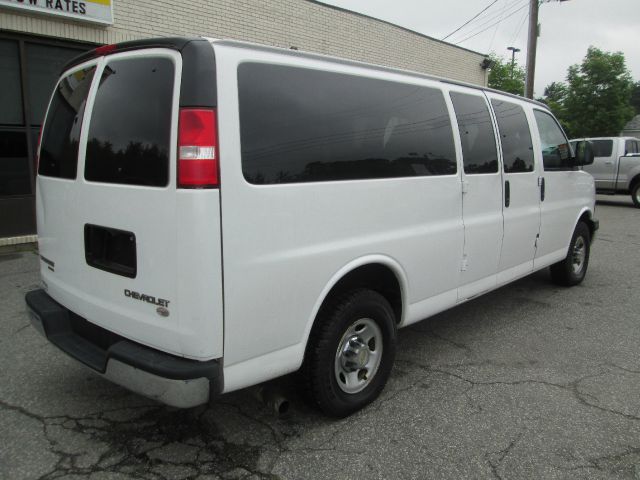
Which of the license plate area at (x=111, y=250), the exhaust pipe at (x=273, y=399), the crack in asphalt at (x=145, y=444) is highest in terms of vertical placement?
the license plate area at (x=111, y=250)

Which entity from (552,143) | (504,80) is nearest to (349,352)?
(552,143)

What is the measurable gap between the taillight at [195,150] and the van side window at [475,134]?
2.17m

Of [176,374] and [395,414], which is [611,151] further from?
[176,374]

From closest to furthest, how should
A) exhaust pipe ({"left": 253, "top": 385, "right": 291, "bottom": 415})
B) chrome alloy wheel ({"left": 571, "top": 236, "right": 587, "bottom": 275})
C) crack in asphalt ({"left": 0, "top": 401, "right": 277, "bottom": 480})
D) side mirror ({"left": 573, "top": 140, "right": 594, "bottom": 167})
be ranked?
crack in asphalt ({"left": 0, "top": 401, "right": 277, "bottom": 480}), exhaust pipe ({"left": 253, "top": 385, "right": 291, "bottom": 415}), side mirror ({"left": 573, "top": 140, "right": 594, "bottom": 167}), chrome alloy wheel ({"left": 571, "top": 236, "right": 587, "bottom": 275})

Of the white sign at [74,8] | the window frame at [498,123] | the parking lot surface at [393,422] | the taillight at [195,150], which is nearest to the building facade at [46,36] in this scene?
the white sign at [74,8]

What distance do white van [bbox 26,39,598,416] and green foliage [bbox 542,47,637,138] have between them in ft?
94.9

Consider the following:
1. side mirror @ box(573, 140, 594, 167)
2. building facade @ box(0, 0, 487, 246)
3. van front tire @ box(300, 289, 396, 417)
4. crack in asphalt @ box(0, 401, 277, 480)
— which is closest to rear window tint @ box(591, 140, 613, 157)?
building facade @ box(0, 0, 487, 246)

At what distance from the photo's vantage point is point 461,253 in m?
3.75

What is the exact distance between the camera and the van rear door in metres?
2.22

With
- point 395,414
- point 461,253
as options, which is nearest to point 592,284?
point 461,253

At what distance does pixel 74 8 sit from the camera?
716 cm

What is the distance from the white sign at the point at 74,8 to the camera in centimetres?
676

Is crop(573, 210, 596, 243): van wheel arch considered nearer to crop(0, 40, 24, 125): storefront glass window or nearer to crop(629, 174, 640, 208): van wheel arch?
crop(0, 40, 24, 125): storefront glass window

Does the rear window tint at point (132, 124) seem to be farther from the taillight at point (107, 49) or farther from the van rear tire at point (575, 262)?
the van rear tire at point (575, 262)
